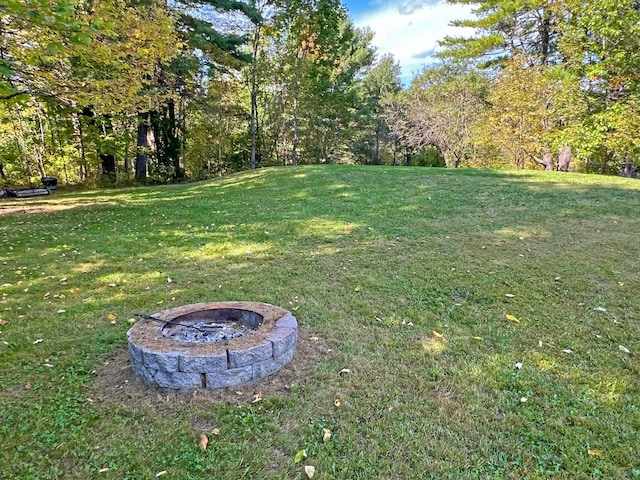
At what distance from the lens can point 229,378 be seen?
2203mm

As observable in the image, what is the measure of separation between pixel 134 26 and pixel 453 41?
1372cm

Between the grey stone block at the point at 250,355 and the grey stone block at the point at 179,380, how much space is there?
22cm

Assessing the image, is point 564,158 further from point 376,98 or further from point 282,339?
point 282,339

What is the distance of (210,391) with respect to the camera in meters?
2.18

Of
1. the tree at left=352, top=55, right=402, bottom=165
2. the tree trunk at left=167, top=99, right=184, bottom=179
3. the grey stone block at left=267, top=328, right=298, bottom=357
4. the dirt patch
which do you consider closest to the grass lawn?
the dirt patch

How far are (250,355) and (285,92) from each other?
15.7 m

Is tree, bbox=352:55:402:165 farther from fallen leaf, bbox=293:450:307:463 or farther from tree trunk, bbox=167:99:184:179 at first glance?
fallen leaf, bbox=293:450:307:463

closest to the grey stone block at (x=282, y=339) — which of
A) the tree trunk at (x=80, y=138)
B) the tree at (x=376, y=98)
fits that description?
the tree trunk at (x=80, y=138)

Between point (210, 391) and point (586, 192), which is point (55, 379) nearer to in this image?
point (210, 391)

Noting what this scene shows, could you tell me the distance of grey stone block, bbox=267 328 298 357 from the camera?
2.32m

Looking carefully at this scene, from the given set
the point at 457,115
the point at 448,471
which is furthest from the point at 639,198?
the point at 457,115

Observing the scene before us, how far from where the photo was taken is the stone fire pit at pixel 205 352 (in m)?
2.14

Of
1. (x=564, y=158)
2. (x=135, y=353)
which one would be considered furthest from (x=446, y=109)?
(x=135, y=353)

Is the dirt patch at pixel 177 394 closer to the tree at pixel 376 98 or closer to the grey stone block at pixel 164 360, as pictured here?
the grey stone block at pixel 164 360
